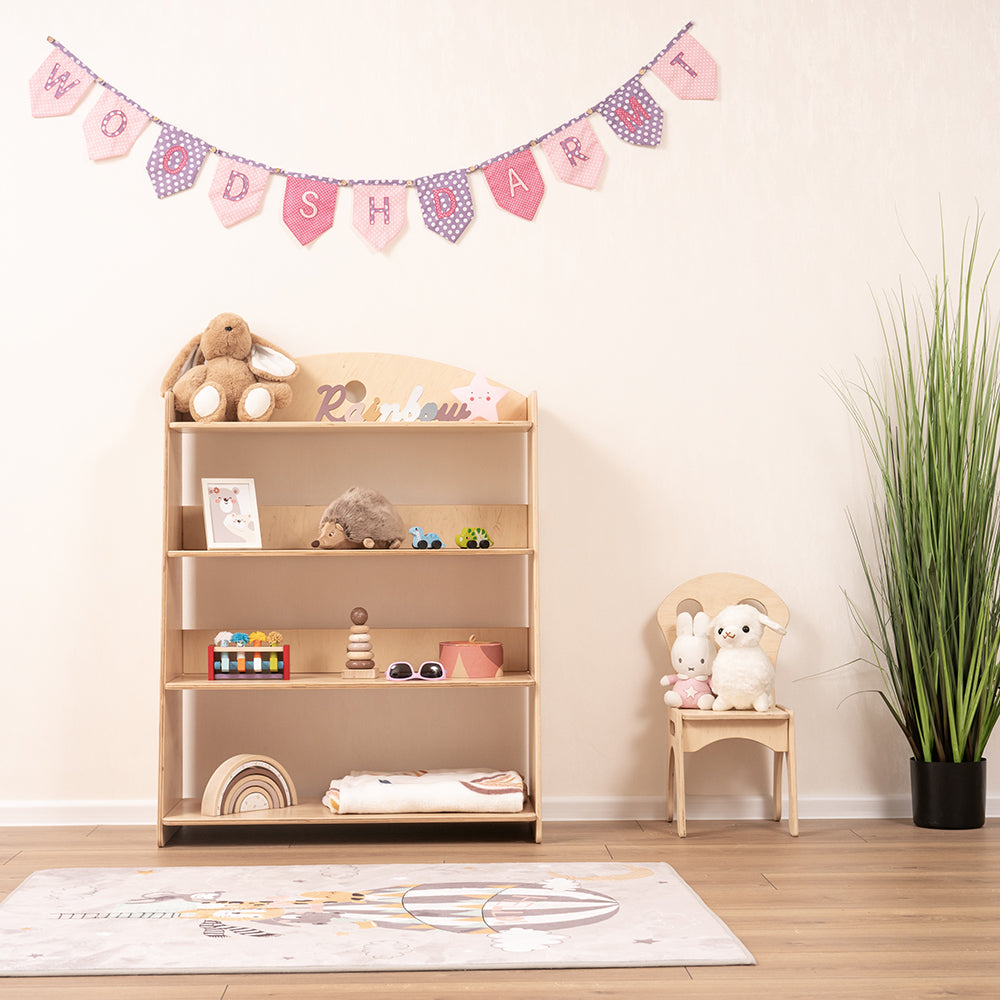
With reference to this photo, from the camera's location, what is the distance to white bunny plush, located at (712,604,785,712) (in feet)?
8.78

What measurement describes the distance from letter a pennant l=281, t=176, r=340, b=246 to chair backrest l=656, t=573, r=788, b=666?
56.9 inches

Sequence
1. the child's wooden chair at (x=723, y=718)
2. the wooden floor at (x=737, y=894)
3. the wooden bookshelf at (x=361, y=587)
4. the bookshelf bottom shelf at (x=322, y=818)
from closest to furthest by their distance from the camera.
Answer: the wooden floor at (x=737, y=894) < the bookshelf bottom shelf at (x=322, y=818) < the child's wooden chair at (x=723, y=718) < the wooden bookshelf at (x=361, y=587)

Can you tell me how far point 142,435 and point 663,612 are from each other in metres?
1.54

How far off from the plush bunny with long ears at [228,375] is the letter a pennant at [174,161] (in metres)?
0.45

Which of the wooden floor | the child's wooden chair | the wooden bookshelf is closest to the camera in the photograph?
the wooden floor

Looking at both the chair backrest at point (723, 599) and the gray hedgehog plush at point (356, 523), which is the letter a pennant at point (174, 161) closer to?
the gray hedgehog plush at point (356, 523)

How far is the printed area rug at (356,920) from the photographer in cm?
176

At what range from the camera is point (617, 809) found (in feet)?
9.53

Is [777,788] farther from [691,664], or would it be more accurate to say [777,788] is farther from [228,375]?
[228,375]

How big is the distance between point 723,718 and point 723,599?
38 centimetres

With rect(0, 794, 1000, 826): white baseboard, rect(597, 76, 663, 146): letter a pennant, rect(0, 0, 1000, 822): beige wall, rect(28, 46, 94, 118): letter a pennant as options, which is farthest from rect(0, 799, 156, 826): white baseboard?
rect(597, 76, 663, 146): letter a pennant

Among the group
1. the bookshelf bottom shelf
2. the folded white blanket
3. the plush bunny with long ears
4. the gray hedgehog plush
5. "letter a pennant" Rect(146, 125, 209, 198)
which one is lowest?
the bookshelf bottom shelf

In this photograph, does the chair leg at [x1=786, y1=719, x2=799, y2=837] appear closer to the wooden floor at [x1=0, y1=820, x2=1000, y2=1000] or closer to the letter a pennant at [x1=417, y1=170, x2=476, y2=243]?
the wooden floor at [x1=0, y1=820, x2=1000, y2=1000]

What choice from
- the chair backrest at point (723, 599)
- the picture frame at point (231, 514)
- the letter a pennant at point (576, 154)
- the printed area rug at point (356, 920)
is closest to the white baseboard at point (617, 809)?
the chair backrest at point (723, 599)
